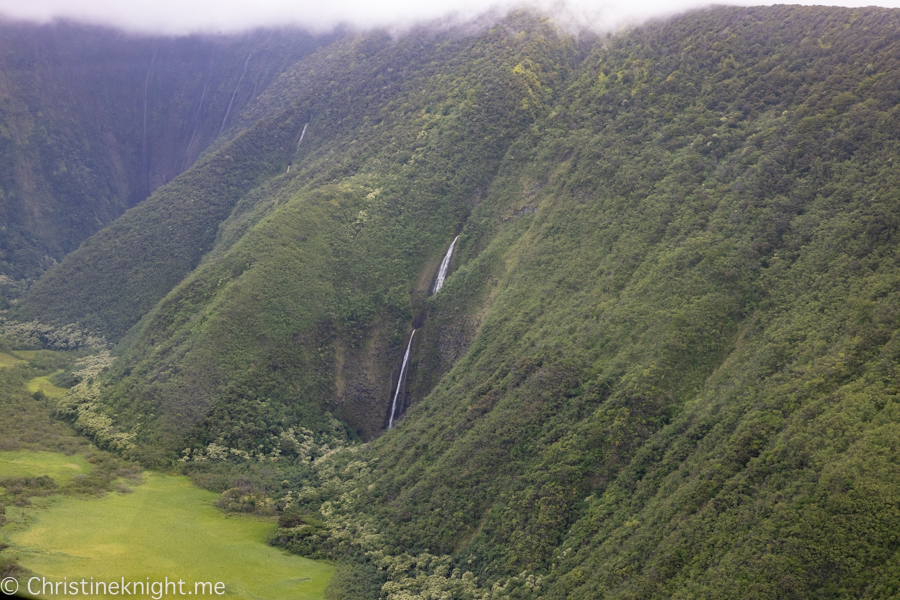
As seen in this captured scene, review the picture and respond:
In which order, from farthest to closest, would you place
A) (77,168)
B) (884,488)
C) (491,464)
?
1. (77,168)
2. (491,464)
3. (884,488)

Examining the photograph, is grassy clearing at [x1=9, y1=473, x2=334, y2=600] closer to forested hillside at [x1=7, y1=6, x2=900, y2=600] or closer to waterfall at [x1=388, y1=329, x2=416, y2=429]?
forested hillside at [x1=7, y1=6, x2=900, y2=600]

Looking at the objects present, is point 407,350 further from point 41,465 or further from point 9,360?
point 9,360

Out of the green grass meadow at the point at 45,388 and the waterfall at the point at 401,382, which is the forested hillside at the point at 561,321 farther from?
the green grass meadow at the point at 45,388

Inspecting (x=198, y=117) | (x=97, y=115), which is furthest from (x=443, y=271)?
(x=97, y=115)

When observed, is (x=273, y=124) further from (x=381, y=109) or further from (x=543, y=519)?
(x=543, y=519)

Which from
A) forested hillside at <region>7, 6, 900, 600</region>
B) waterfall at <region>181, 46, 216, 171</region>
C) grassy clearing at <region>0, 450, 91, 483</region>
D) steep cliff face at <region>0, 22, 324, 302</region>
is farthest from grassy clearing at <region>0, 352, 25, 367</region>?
waterfall at <region>181, 46, 216, 171</region>

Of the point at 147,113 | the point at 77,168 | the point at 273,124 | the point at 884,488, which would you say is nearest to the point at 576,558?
the point at 884,488
